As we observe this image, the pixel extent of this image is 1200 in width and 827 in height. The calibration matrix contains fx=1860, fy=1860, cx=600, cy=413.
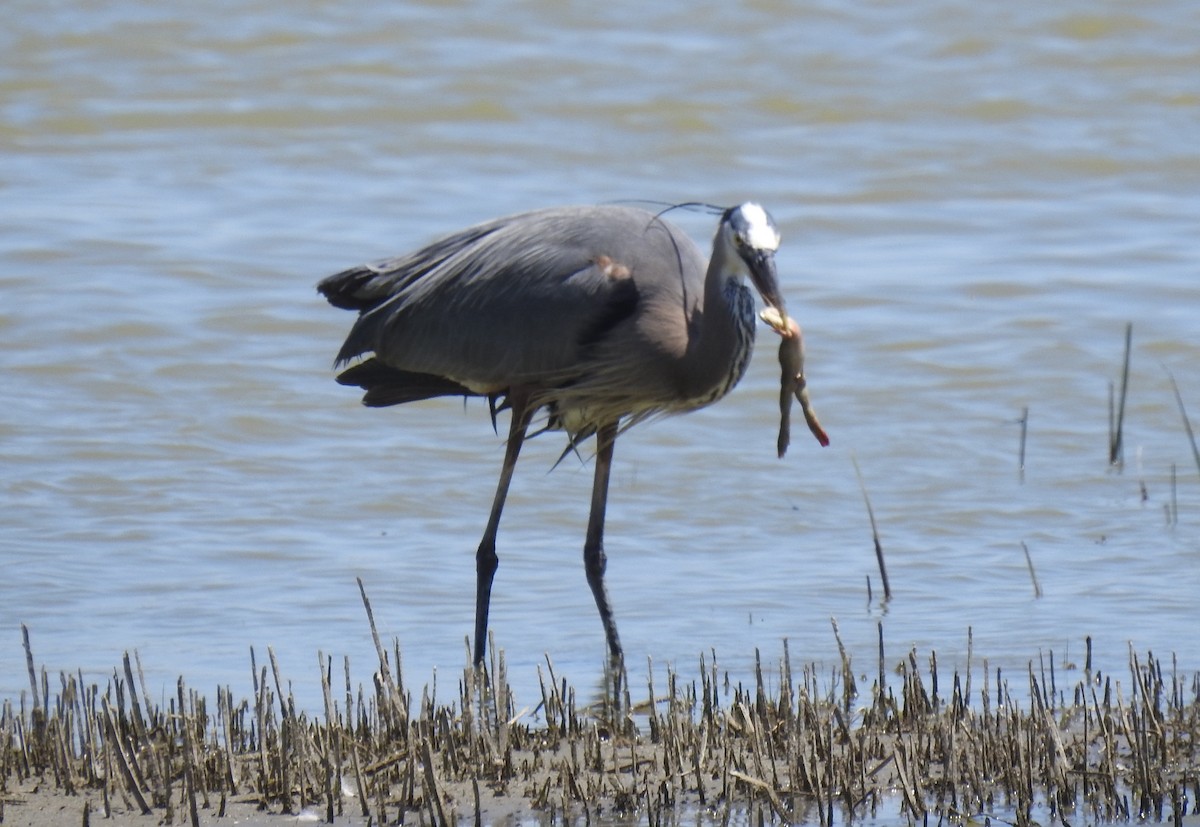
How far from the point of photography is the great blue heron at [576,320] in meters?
6.52

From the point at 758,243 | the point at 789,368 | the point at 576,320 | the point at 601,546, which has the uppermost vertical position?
the point at 758,243

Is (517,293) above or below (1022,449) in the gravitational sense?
above

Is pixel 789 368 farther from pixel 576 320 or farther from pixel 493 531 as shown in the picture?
pixel 493 531

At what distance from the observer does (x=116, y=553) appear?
8305 millimetres

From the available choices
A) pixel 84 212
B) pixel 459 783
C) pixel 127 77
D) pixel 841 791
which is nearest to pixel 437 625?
pixel 459 783

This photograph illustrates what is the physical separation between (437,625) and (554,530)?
5.56 feet

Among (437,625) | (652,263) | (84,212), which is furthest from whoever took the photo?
(84,212)

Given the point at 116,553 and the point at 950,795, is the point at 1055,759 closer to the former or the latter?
the point at 950,795

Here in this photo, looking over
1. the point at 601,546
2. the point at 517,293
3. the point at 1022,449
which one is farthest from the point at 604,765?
the point at 1022,449

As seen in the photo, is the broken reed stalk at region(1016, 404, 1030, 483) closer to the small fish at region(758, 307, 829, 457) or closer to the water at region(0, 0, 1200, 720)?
the water at region(0, 0, 1200, 720)

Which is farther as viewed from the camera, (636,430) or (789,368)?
(636,430)

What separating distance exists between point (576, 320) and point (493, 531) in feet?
2.97

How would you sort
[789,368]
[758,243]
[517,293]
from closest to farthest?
[758,243] → [789,368] → [517,293]

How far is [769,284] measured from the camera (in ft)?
20.3
